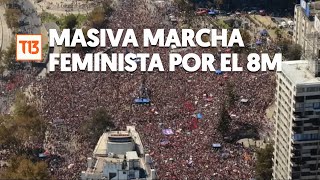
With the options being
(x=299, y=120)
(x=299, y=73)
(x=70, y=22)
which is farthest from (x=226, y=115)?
(x=70, y=22)

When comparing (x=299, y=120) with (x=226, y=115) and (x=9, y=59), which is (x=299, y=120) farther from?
(x=9, y=59)

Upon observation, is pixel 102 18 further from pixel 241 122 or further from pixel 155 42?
pixel 241 122

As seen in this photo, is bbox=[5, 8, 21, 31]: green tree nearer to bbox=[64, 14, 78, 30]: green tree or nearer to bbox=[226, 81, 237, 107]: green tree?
bbox=[64, 14, 78, 30]: green tree

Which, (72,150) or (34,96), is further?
(34,96)

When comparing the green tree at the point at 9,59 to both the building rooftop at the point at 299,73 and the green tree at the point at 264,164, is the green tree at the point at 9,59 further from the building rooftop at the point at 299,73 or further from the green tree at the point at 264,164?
the building rooftop at the point at 299,73

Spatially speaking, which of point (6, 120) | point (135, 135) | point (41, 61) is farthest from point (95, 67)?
point (135, 135)

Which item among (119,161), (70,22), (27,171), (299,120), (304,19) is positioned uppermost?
(304,19)
